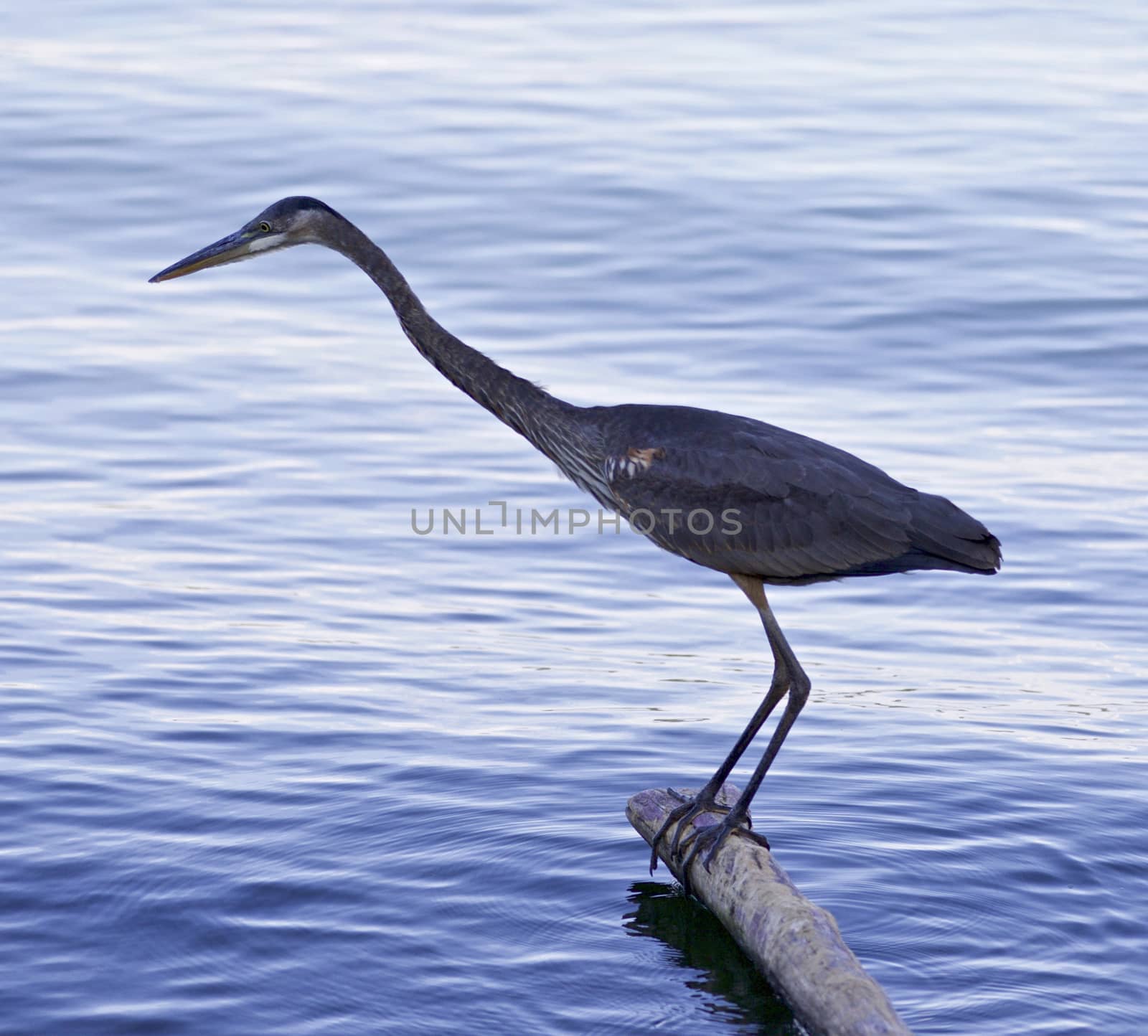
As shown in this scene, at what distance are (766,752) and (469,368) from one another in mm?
2276

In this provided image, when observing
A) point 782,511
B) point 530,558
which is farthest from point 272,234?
point 530,558

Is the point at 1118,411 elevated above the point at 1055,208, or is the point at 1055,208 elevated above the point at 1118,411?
the point at 1055,208

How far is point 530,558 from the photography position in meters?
11.9

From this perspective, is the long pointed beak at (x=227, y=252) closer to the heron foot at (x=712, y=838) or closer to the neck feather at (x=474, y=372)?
the neck feather at (x=474, y=372)

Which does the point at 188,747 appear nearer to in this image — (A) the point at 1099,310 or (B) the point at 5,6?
(A) the point at 1099,310

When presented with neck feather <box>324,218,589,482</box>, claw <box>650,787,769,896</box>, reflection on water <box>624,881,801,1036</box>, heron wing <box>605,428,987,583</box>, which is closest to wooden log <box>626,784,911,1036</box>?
claw <box>650,787,769,896</box>

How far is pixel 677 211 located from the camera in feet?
61.2

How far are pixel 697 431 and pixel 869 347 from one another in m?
7.77

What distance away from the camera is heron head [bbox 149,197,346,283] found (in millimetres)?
8109

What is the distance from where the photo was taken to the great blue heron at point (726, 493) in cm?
759

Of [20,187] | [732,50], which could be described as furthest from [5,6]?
[732,50]

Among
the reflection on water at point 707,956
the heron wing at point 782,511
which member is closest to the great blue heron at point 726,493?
the heron wing at point 782,511

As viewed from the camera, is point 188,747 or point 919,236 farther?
point 919,236

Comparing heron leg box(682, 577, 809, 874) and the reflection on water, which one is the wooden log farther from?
the reflection on water
